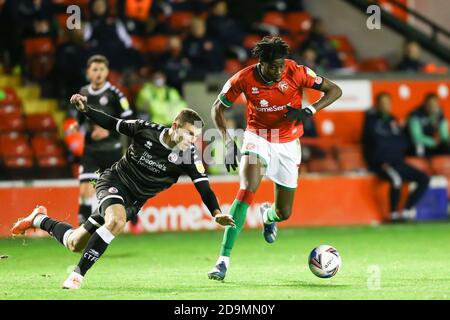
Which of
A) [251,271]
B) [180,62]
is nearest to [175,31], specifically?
[180,62]

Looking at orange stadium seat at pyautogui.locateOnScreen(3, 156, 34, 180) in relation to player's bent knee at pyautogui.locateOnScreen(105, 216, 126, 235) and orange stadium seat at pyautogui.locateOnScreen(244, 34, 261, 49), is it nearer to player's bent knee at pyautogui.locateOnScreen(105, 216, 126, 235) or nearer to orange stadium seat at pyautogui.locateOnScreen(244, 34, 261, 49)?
orange stadium seat at pyautogui.locateOnScreen(244, 34, 261, 49)

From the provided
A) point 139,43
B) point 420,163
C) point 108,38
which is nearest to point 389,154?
point 420,163

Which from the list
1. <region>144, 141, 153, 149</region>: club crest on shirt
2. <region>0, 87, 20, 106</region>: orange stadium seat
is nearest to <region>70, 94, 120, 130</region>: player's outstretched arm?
<region>144, 141, 153, 149</region>: club crest on shirt

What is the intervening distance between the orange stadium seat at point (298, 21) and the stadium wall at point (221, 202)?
450 centimetres

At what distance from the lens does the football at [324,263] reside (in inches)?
337

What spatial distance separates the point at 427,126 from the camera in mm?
16625

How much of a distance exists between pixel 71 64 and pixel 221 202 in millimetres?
3218

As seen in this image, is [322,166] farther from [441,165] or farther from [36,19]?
[36,19]

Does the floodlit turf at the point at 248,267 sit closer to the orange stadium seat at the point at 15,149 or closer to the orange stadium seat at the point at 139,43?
the orange stadium seat at the point at 15,149

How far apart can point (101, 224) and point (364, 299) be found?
2.70m

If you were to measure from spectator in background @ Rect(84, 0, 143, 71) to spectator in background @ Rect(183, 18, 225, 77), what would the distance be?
1180mm

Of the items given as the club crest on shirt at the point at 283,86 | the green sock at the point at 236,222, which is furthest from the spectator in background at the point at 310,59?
the green sock at the point at 236,222

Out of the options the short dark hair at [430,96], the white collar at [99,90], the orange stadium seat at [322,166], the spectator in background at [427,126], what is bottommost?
the white collar at [99,90]

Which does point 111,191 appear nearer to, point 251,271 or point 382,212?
point 251,271
